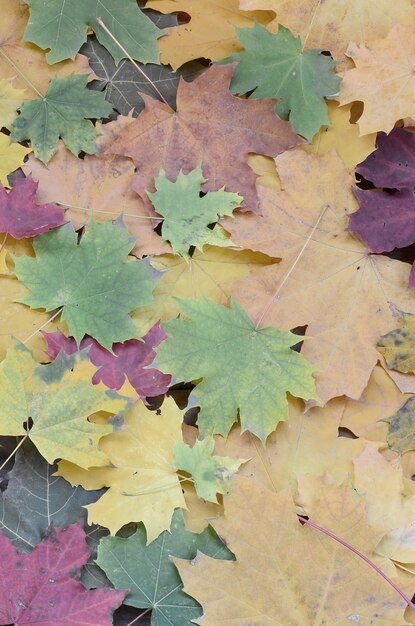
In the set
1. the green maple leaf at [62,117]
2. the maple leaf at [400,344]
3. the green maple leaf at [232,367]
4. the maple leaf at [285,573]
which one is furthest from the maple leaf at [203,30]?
the maple leaf at [285,573]

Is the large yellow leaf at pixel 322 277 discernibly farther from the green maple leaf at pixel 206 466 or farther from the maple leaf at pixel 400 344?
the green maple leaf at pixel 206 466

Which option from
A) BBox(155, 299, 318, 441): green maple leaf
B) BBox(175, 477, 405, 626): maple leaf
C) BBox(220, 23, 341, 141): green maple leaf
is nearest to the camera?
BBox(175, 477, 405, 626): maple leaf

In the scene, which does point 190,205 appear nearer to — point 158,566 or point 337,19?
point 337,19

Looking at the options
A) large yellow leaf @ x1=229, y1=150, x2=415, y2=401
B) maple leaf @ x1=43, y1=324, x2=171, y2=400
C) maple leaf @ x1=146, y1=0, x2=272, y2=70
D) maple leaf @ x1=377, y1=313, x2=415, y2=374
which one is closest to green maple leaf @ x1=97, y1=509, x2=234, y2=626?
maple leaf @ x1=43, y1=324, x2=171, y2=400

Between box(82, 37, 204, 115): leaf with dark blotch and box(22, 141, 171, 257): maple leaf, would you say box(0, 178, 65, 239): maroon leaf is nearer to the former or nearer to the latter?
box(22, 141, 171, 257): maple leaf

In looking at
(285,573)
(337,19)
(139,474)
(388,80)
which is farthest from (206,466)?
(337,19)

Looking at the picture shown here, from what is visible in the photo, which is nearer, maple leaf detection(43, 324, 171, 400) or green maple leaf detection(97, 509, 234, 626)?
green maple leaf detection(97, 509, 234, 626)

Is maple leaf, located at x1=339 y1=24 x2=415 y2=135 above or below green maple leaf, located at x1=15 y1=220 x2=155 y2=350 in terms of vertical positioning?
above

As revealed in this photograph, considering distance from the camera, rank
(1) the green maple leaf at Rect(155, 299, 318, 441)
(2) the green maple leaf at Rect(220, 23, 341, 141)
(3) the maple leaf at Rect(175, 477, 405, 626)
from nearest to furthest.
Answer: (3) the maple leaf at Rect(175, 477, 405, 626), (1) the green maple leaf at Rect(155, 299, 318, 441), (2) the green maple leaf at Rect(220, 23, 341, 141)
